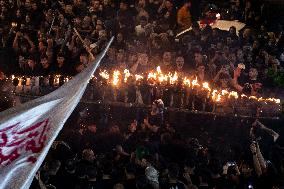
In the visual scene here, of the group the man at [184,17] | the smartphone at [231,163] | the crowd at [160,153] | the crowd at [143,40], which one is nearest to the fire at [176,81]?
the crowd at [160,153]

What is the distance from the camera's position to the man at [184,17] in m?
12.3

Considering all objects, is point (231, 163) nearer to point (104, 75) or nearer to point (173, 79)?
point (173, 79)

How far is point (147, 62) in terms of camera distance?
10.1 m

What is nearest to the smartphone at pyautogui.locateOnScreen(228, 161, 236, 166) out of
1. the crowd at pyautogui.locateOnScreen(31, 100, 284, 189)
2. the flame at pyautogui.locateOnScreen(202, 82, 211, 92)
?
the crowd at pyautogui.locateOnScreen(31, 100, 284, 189)

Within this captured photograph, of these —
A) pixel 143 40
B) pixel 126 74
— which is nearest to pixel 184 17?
pixel 143 40

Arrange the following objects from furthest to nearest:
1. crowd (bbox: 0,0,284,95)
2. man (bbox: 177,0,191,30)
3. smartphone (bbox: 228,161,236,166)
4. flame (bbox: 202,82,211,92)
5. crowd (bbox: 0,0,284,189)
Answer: man (bbox: 177,0,191,30)
crowd (bbox: 0,0,284,95)
flame (bbox: 202,82,211,92)
smartphone (bbox: 228,161,236,166)
crowd (bbox: 0,0,284,189)

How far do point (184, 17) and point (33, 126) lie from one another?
9.80 metres

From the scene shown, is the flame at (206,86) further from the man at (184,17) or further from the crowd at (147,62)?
the man at (184,17)

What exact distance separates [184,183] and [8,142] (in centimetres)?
517

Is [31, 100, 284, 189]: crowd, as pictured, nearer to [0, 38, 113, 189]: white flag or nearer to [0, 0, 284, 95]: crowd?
[0, 0, 284, 95]: crowd

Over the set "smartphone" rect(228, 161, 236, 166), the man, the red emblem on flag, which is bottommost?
"smartphone" rect(228, 161, 236, 166)

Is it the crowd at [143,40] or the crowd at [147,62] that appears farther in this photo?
the crowd at [143,40]

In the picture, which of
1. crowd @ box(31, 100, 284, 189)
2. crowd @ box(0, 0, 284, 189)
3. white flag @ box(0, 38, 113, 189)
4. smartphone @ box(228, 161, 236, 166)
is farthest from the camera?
smartphone @ box(228, 161, 236, 166)

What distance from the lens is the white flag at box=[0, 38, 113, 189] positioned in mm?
2812
